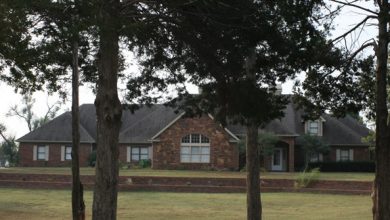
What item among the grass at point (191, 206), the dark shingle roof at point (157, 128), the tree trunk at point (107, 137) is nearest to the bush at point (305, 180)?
the grass at point (191, 206)

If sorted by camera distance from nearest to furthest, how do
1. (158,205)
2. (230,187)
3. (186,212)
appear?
(186,212) → (158,205) → (230,187)

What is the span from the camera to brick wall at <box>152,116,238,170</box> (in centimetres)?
4884

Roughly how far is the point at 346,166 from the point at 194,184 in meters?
17.7

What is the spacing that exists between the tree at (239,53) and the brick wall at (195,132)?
29.7m

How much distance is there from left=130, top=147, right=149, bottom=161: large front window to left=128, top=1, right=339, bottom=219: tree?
112 ft

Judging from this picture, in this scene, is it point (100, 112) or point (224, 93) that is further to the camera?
point (224, 93)

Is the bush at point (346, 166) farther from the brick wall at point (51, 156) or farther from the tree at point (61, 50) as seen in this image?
the tree at point (61, 50)

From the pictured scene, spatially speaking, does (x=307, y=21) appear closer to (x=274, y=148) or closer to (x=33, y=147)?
(x=274, y=148)

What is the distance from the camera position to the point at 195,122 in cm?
4928

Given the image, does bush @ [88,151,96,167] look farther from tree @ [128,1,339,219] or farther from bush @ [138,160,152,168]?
tree @ [128,1,339,219]

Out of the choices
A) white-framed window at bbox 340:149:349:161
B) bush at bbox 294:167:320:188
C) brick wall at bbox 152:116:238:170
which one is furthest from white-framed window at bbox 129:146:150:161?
bush at bbox 294:167:320:188

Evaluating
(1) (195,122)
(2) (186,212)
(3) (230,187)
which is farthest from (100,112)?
(1) (195,122)

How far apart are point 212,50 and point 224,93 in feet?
4.89

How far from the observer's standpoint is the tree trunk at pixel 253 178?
17172 millimetres
